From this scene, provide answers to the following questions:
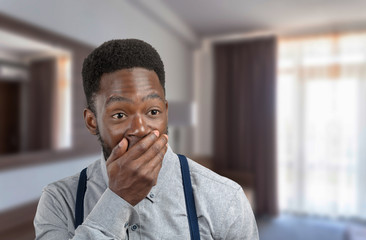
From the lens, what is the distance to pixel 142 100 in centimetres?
19

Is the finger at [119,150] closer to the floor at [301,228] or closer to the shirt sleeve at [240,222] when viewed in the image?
the shirt sleeve at [240,222]

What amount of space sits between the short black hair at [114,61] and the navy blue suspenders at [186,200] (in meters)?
0.07

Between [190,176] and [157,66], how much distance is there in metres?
0.12

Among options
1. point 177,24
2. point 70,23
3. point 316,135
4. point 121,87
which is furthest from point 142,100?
point 316,135

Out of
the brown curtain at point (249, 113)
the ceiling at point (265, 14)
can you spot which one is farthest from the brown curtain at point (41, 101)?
the brown curtain at point (249, 113)

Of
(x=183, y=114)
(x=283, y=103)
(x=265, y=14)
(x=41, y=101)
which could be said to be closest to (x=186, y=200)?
(x=41, y=101)

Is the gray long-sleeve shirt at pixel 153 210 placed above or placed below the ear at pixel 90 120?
below

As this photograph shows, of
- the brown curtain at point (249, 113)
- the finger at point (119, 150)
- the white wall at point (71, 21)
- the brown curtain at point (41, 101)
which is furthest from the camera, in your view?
the brown curtain at point (249, 113)

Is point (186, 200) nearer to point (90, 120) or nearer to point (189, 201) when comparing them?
point (189, 201)

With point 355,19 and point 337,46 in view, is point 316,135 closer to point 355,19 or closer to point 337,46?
point 337,46

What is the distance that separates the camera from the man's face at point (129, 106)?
7.5 inches

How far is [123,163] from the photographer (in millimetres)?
192

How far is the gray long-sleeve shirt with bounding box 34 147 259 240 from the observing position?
8.1 inches

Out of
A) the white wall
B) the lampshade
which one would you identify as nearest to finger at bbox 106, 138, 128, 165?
the white wall
